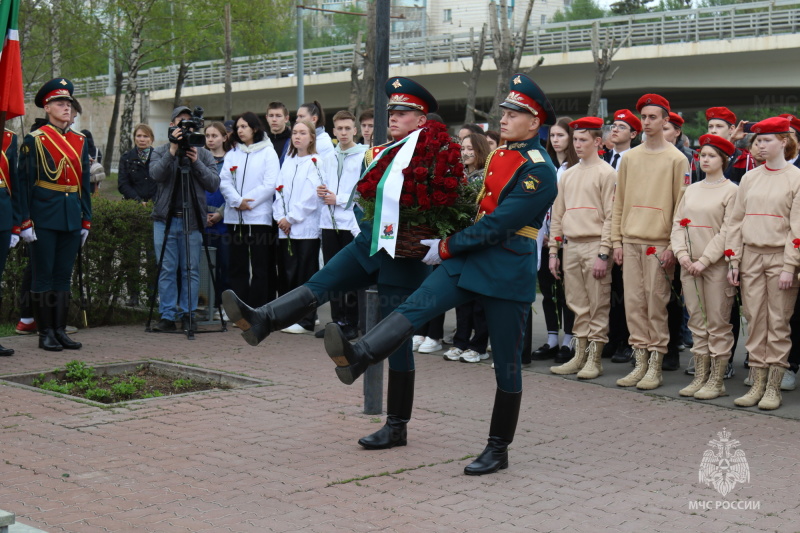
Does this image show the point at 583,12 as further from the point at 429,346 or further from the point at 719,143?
the point at 719,143

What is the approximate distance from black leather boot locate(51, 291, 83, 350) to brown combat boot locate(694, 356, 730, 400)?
577 centimetres

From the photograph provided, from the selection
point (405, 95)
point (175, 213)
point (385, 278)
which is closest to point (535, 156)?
point (405, 95)

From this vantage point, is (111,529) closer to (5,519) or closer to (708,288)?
(5,519)

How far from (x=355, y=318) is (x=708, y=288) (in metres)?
4.18

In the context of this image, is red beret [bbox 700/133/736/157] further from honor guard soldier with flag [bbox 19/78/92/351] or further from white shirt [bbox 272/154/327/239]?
honor guard soldier with flag [bbox 19/78/92/351]

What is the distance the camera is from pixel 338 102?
51125 mm

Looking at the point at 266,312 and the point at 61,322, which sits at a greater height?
the point at 266,312

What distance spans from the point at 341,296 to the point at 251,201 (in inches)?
58.6

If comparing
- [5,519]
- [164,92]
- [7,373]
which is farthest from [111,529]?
[164,92]

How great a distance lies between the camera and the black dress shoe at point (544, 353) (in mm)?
10109

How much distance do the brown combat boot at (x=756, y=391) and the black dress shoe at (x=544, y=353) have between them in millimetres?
2316

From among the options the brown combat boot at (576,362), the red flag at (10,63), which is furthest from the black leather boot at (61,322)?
the brown combat boot at (576,362)

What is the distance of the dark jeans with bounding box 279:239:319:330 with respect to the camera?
37.2 feet

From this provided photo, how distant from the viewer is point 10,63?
6.04 m
